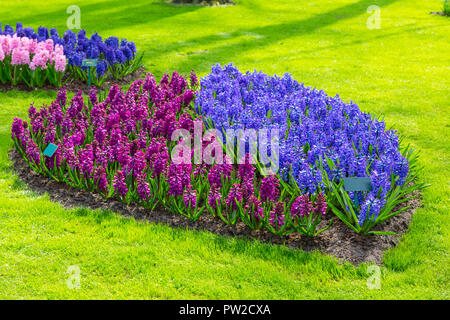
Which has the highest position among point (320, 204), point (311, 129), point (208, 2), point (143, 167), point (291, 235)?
point (208, 2)

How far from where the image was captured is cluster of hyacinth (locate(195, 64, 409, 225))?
215 inches

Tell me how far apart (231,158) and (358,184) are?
1.79 meters

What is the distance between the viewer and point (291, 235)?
5.35 meters

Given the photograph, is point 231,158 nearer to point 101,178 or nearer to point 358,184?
point 101,178

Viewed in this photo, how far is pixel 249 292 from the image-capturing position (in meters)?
4.53

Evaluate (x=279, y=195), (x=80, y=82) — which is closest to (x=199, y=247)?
(x=279, y=195)

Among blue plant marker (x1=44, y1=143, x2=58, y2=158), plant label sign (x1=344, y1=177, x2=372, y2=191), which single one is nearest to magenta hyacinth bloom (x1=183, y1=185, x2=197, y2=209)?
plant label sign (x1=344, y1=177, x2=372, y2=191)

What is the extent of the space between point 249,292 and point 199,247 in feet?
2.75

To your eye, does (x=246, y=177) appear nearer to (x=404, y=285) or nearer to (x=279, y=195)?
(x=279, y=195)

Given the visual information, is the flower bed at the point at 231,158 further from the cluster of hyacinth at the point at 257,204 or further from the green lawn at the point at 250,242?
the green lawn at the point at 250,242

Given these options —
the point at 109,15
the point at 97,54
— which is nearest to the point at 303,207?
the point at 97,54

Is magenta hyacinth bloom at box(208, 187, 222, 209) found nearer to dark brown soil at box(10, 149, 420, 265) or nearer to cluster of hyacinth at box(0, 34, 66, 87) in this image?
dark brown soil at box(10, 149, 420, 265)

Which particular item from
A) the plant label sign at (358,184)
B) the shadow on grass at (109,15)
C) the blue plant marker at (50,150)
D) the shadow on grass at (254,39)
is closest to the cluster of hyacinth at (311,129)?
the plant label sign at (358,184)
